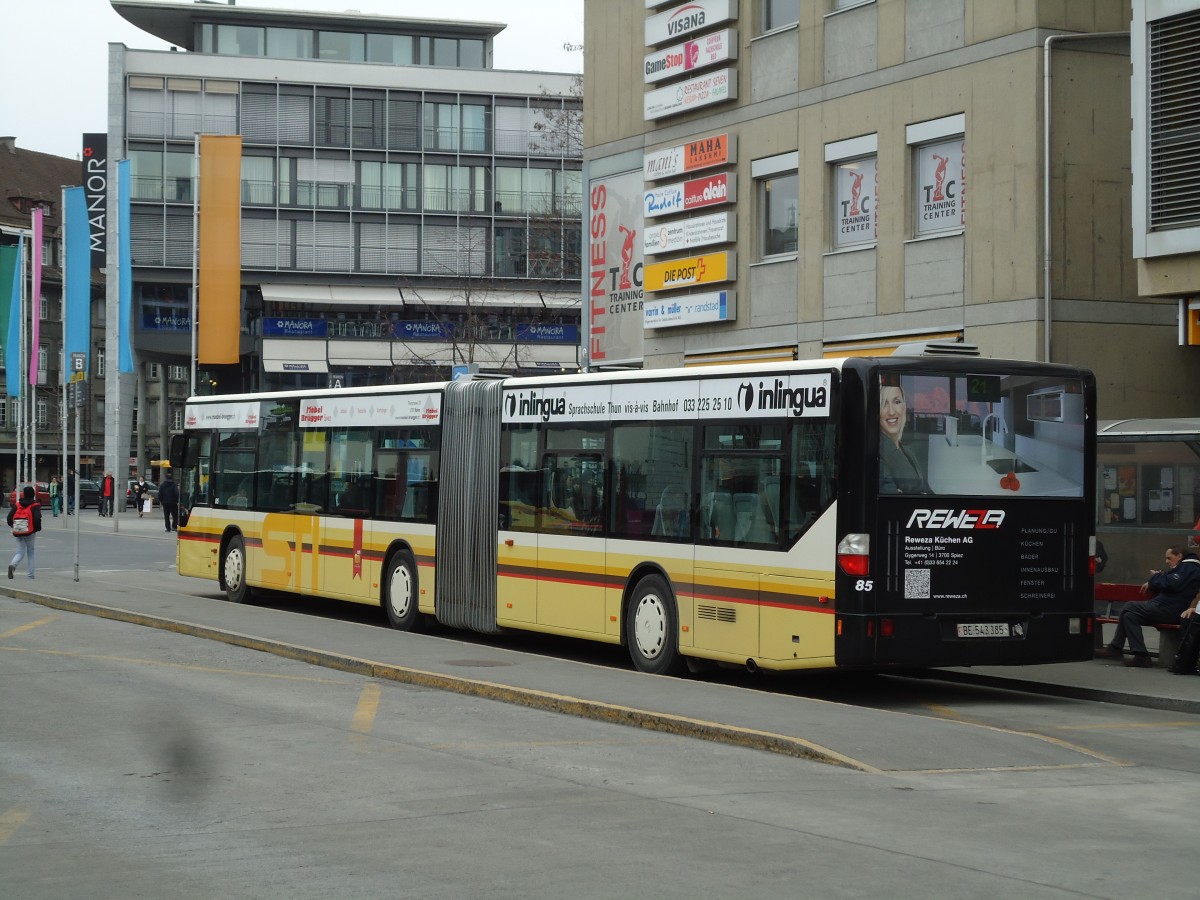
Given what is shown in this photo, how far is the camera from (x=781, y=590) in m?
14.1

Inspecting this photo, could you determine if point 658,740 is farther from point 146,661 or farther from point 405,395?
point 405,395

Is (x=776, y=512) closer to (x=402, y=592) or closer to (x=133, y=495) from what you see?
(x=402, y=592)

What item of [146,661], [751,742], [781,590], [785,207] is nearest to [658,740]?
[751,742]

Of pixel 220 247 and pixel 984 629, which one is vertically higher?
pixel 220 247

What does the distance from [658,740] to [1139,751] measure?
3382 mm

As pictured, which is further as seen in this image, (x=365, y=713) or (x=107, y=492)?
(x=107, y=492)

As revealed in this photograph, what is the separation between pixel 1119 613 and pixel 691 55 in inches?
533

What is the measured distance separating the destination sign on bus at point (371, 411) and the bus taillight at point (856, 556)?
7.69 meters

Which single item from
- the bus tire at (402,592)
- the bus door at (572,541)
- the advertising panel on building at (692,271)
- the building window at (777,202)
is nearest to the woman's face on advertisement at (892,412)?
the bus door at (572,541)

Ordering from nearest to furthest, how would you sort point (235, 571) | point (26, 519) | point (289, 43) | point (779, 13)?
point (235, 571) < point (779, 13) < point (26, 519) < point (289, 43)

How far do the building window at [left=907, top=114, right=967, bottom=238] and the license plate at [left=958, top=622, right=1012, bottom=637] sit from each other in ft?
31.8

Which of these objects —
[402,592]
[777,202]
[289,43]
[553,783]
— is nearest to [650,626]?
[402,592]

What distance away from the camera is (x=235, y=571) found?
80.7 feet

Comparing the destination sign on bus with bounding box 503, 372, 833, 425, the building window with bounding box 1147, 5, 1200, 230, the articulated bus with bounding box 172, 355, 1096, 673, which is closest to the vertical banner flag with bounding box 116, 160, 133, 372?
the articulated bus with bounding box 172, 355, 1096, 673
